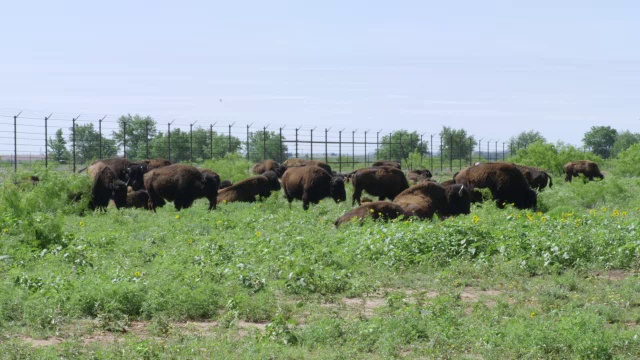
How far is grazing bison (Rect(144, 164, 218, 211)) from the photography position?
24297 mm

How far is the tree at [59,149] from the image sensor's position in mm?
42906

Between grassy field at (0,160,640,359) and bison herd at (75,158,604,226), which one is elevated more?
bison herd at (75,158,604,226)

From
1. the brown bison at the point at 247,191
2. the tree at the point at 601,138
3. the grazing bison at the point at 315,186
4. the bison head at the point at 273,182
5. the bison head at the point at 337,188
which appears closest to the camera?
the grazing bison at the point at 315,186

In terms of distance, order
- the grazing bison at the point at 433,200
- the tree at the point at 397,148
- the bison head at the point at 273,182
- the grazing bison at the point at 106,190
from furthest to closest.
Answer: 1. the tree at the point at 397,148
2. the bison head at the point at 273,182
3. the grazing bison at the point at 106,190
4. the grazing bison at the point at 433,200

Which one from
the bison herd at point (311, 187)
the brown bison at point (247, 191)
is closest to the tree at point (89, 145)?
the bison herd at point (311, 187)

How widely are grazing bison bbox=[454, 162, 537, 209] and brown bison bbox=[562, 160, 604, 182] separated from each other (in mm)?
21890

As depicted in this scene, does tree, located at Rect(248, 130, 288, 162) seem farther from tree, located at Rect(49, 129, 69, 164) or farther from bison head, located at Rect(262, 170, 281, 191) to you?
bison head, located at Rect(262, 170, 281, 191)

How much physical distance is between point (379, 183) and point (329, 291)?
51.6 ft

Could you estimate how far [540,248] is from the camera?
39.3 feet

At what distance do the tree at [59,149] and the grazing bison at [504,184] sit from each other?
86.6 feet

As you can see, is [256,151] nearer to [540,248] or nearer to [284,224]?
[284,224]

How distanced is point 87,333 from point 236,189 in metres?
18.4

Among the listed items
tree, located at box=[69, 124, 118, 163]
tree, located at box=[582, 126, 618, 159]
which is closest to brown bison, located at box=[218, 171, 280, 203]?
tree, located at box=[69, 124, 118, 163]

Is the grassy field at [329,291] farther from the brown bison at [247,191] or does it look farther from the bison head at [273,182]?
the bison head at [273,182]
